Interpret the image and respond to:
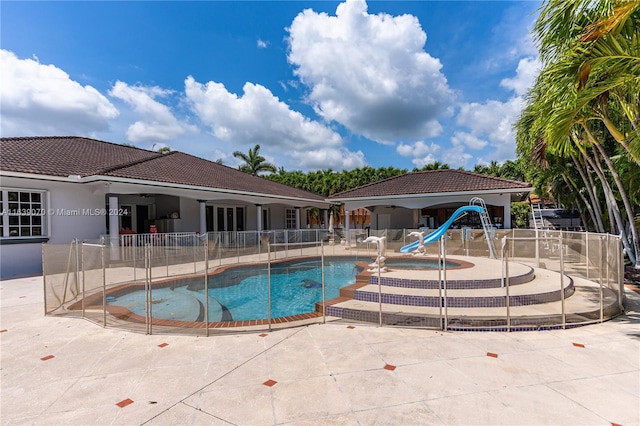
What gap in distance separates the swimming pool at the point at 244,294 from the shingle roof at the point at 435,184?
814 cm

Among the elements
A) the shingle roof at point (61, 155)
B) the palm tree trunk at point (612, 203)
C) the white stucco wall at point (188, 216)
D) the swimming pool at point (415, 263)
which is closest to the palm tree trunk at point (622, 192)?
the palm tree trunk at point (612, 203)

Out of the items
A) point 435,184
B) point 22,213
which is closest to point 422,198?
point 435,184

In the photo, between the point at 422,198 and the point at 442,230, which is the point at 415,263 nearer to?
the point at 442,230

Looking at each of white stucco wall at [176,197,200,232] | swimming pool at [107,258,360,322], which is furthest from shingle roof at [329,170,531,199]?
white stucco wall at [176,197,200,232]

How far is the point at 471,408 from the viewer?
3291mm

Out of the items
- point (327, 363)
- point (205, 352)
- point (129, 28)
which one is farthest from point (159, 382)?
point (129, 28)

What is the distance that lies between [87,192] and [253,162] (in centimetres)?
2730

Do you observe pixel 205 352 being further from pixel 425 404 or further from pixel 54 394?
pixel 425 404

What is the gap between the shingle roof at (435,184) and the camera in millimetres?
17734

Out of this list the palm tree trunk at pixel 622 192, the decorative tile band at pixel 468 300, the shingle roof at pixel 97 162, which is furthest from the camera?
the shingle roof at pixel 97 162

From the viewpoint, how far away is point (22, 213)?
493 inches

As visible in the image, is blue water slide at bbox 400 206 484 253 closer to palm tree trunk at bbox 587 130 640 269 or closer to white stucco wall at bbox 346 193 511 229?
white stucco wall at bbox 346 193 511 229

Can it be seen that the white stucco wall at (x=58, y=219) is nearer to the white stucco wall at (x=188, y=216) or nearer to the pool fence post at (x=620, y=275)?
the white stucco wall at (x=188, y=216)

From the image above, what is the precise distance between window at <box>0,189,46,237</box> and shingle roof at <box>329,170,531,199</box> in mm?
16491
